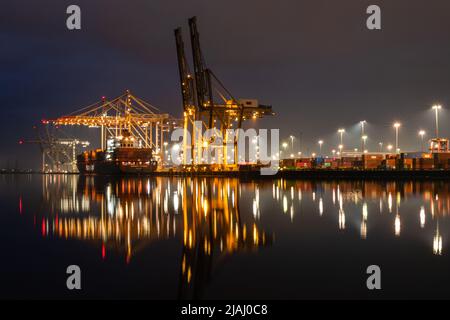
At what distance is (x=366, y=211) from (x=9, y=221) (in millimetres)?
11104

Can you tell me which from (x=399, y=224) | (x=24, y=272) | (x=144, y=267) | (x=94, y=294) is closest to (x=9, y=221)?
(x=24, y=272)

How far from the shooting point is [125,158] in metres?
74.1

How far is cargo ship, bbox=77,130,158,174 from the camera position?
73000 mm

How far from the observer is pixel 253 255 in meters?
7.57

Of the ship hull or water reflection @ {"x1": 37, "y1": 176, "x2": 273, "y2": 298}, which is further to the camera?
the ship hull

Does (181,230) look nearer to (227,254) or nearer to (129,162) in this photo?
(227,254)

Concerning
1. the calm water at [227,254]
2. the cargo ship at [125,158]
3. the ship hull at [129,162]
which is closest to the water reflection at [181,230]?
the calm water at [227,254]

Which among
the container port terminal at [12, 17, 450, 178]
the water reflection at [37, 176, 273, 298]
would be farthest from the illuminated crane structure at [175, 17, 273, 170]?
the water reflection at [37, 176, 273, 298]

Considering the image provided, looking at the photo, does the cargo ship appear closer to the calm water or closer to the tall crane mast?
the tall crane mast

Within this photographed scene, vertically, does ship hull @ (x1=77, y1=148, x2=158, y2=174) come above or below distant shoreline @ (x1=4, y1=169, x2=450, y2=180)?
above

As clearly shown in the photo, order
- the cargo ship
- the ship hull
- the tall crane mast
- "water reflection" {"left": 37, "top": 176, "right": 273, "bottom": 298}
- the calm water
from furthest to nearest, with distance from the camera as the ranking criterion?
the cargo ship
the ship hull
the tall crane mast
"water reflection" {"left": 37, "top": 176, "right": 273, "bottom": 298}
the calm water

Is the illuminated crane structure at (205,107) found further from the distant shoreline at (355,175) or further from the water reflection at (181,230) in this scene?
the water reflection at (181,230)

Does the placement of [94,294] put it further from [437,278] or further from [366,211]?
[366,211]

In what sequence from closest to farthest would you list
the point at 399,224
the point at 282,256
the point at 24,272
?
the point at 24,272
the point at 282,256
the point at 399,224
